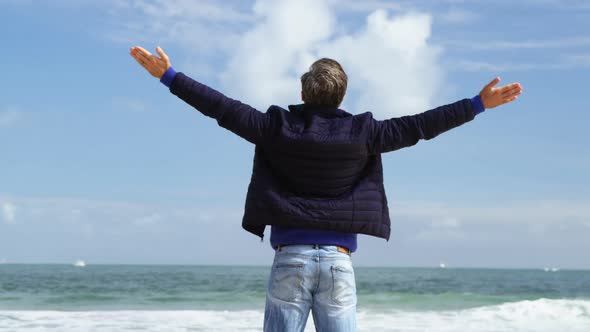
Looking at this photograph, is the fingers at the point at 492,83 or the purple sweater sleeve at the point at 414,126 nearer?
the purple sweater sleeve at the point at 414,126

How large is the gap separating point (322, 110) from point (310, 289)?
0.68 m

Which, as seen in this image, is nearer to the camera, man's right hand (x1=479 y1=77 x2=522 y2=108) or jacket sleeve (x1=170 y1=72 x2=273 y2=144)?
jacket sleeve (x1=170 y1=72 x2=273 y2=144)

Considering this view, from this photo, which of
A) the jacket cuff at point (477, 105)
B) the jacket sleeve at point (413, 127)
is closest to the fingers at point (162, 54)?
the jacket sleeve at point (413, 127)

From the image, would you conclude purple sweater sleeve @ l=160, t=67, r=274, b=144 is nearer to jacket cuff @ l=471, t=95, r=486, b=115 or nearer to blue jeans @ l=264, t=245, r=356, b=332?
blue jeans @ l=264, t=245, r=356, b=332

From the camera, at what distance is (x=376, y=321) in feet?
34.7

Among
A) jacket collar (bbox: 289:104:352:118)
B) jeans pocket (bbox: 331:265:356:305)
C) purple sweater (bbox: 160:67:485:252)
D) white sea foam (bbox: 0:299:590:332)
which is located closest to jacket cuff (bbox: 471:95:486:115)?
jacket collar (bbox: 289:104:352:118)

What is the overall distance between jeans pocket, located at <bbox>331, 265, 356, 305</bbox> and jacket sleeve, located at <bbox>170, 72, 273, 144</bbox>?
1.90 ft

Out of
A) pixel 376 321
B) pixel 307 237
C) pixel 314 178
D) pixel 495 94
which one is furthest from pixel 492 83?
pixel 376 321

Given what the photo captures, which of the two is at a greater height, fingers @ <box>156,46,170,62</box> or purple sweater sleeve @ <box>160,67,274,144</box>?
fingers @ <box>156,46,170,62</box>

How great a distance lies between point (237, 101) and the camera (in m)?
2.64

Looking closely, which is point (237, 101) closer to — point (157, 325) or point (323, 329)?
point (323, 329)

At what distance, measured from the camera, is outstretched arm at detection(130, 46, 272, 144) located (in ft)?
8.59

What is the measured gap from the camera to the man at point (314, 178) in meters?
2.58

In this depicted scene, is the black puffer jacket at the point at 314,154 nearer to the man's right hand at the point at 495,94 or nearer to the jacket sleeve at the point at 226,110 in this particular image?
the jacket sleeve at the point at 226,110
